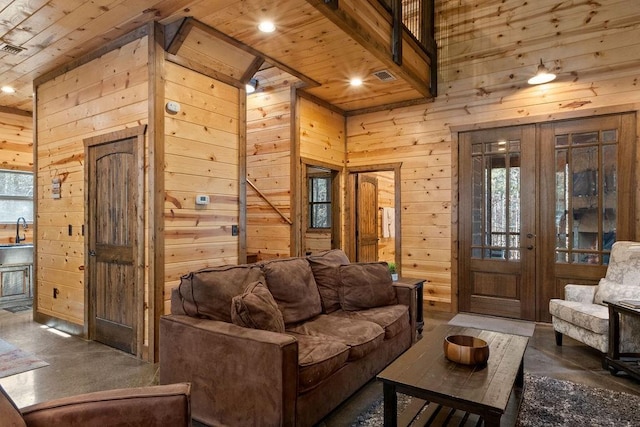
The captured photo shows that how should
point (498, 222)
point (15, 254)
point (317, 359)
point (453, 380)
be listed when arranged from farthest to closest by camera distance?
point (15, 254), point (498, 222), point (317, 359), point (453, 380)

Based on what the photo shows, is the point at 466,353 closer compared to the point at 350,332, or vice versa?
the point at 466,353

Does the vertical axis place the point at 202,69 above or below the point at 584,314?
above

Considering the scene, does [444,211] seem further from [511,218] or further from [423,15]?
[423,15]

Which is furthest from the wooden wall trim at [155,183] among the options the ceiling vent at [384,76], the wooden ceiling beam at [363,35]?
the ceiling vent at [384,76]

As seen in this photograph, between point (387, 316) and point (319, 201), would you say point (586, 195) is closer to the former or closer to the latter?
point (387, 316)

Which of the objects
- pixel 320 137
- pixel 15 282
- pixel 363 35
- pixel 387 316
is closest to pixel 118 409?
pixel 387 316

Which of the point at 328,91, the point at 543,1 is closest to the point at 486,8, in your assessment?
the point at 543,1

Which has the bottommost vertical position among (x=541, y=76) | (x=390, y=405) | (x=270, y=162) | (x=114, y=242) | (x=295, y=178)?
(x=390, y=405)

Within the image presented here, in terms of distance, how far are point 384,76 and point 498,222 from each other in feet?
7.52

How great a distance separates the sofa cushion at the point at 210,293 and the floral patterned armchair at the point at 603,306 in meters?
2.92

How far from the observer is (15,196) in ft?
19.8

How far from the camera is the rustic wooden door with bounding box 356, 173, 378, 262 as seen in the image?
238 inches

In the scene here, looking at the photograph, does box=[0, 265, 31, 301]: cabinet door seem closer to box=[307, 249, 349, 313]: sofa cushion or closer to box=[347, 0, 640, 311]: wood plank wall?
box=[307, 249, 349, 313]: sofa cushion

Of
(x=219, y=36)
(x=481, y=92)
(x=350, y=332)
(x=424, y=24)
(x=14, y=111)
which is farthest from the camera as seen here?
(x=14, y=111)
